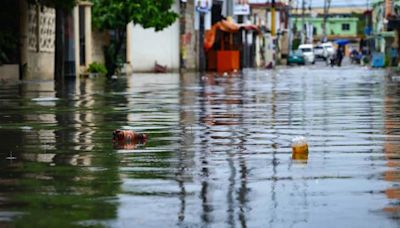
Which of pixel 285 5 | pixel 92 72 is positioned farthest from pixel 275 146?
pixel 285 5

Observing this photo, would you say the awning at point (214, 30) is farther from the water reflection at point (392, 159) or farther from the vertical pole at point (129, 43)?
the water reflection at point (392, 159)

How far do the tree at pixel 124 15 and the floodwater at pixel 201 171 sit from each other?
92.1 feet

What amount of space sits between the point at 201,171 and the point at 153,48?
48.9 meters

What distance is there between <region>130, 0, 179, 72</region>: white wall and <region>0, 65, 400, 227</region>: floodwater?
40.0 metres

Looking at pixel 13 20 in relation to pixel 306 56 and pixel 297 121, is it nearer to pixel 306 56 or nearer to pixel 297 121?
pixel 297 121

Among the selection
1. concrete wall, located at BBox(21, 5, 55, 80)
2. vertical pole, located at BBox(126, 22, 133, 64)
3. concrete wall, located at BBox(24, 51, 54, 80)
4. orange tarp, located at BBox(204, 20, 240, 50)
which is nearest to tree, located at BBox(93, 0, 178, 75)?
vertical pole, located at BBox(126, 22, 133, 64)

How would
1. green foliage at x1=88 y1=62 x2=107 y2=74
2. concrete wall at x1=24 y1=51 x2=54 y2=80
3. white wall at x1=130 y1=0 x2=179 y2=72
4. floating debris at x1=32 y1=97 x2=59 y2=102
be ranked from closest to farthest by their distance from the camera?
floating debris at x1=32 y1=97 x2=59 y2=102 < concrete wall at x1=24 y1=51 x2=54 y2=80 < green foliage at x1=88 y1=62 x2=107 y2=74 < white wall at x1=130 y1=0 x2=179 y2=72

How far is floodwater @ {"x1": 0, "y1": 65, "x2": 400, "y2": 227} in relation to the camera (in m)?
5.84

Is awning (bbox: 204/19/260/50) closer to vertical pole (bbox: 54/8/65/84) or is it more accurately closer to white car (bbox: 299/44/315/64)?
vertical pole (bbox: 54/8/65/84)

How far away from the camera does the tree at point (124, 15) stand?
142ft

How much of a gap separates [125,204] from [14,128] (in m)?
6.69

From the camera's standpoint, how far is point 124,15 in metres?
43.6

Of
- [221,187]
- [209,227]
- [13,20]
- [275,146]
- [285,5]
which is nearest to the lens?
[209,227]

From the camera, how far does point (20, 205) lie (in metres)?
6.22
